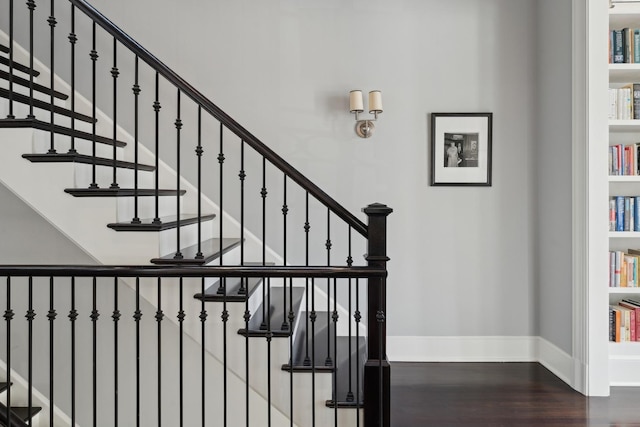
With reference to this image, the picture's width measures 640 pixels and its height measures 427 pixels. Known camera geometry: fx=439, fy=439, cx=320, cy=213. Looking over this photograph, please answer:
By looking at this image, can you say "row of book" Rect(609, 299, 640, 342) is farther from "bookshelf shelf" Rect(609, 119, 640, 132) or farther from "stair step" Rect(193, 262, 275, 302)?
"stair step" Rect(193, 262, 275, 302)

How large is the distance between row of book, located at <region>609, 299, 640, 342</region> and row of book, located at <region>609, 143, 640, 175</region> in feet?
3.09

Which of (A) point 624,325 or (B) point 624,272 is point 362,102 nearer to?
(B) point 624,272

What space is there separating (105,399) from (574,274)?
326cm

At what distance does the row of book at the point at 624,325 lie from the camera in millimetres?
2984

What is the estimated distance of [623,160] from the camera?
299 centimetres

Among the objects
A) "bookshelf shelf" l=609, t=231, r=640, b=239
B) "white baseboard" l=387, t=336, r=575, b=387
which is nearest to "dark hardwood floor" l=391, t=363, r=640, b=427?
"white baseboard" l=387, t=336, r=575, b=387

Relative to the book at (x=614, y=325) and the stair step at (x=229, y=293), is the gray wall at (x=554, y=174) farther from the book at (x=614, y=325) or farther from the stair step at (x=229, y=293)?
the stair step at (x=229, y=293)

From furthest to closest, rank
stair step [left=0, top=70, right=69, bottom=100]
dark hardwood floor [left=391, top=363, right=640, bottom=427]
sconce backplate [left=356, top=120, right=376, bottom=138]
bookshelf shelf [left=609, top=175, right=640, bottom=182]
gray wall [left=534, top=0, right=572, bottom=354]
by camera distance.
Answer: sconce backplate [left=356, top=120, right=376, bottom=138]
gray wall [left=534, top=0, right=572, bottom=354]
bookshelf shelf [left=609, top=175, right=640, bottom=182]
stair step [left=0, top=70, right=69, bottom=100]
dark hardwood floor [left=391, top=363, right=640, bottom=427]

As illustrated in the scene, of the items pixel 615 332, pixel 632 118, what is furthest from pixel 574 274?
pixel 632 118

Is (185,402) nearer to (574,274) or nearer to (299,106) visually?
(299,106)

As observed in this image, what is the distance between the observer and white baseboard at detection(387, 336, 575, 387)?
11.4ft

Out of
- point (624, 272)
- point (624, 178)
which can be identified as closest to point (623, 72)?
point (624, 178)

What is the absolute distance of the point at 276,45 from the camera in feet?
11.5

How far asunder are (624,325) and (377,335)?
1.99 m
